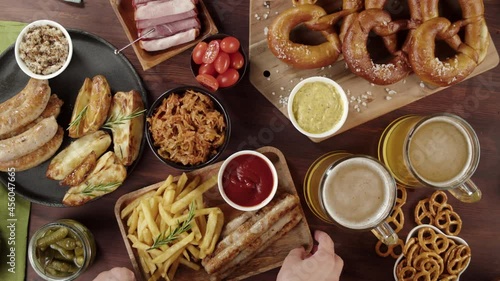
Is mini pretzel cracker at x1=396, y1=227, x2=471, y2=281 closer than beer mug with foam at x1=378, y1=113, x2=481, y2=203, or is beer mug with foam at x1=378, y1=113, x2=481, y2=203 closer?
beer mug with foam at x1=378, y1=113, x2=481, y2=203

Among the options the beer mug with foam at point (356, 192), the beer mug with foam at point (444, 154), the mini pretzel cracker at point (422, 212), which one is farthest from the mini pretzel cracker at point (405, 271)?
the beer mug with foam at point (444, 154)

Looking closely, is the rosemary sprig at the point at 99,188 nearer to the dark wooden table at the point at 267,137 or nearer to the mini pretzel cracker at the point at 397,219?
the dark wooden table at the point at 267,137

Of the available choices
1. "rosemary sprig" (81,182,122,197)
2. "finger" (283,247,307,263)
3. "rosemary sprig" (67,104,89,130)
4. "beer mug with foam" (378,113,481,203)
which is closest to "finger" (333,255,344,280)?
"finger" (283,247,307,263)

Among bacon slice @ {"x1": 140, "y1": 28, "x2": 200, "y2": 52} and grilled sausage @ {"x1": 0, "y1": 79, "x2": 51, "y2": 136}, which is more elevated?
bacon slice @ {"x1": 140, "y1": 28, "x2": 200, "y2": 52}

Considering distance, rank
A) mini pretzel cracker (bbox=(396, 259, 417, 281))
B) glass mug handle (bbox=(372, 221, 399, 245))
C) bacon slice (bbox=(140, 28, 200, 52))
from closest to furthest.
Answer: glass mug handle (bbox=(372, 221, 399, 245)) → bacon slice (bbox=(140, 28, 200, 52)) → mini pretzel cracker (bbox=(396, 259, 417, 281))

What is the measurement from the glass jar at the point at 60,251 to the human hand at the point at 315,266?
101 cm

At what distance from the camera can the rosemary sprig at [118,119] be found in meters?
2.43

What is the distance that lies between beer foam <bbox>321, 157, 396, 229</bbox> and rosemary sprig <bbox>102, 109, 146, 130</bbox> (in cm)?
98

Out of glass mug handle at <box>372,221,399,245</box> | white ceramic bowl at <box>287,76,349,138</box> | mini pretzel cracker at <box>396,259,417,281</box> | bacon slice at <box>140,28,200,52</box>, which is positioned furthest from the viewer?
mini pretzel cracker at <box>396,259,417,281</box>

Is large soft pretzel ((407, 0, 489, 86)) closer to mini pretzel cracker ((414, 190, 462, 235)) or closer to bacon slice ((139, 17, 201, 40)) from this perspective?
mini pretzel cracker ((414, 190, 462, 235))

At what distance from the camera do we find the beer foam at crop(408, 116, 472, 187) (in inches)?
93.6

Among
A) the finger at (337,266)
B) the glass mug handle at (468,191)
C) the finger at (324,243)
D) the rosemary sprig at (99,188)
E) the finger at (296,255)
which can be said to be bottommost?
the finger at (337,266)

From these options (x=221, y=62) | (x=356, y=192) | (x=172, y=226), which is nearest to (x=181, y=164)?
(x=172, y=226)

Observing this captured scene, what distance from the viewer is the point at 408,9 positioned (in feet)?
8.41
